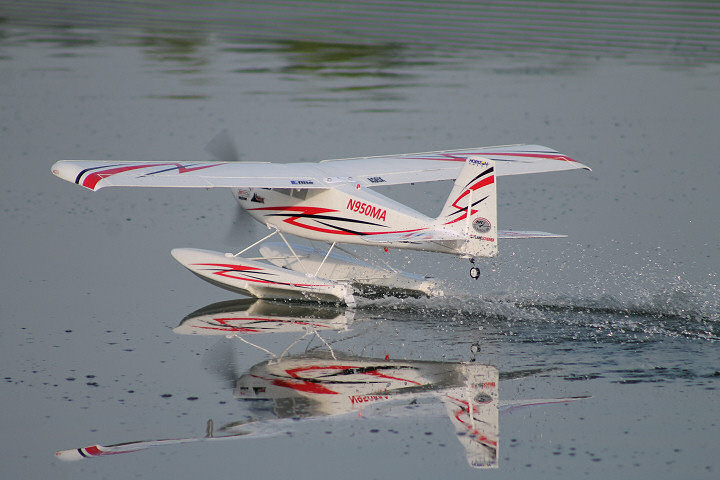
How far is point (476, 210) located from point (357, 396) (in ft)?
10.7

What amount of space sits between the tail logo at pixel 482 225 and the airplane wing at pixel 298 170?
1.95m

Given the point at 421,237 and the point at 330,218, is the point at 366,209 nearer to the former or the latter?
the point at 330,218

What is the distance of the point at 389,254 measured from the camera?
589 inches

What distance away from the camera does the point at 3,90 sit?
1107 inches

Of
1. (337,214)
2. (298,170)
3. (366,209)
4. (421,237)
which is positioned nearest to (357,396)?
(421,237)

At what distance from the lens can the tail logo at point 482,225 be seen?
12.1 metres

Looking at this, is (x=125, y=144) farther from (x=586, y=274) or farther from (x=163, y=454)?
(x=163, y=454)

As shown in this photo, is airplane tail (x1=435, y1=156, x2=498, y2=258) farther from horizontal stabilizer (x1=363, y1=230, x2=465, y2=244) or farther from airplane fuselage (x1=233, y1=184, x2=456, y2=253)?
airplane fuselage (x1=233, y1=184, x2=456, y2=253)

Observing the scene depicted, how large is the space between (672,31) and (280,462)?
3344 cm

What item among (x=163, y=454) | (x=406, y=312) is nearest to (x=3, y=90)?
(x=406, y=312)

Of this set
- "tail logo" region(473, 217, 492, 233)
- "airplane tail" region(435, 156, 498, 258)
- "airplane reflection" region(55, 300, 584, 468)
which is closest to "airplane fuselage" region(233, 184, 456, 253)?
"airplane tail" region(435, 156, 498, 258)

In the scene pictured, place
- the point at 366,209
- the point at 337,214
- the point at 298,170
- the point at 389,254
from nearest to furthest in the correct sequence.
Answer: the point at 366,209, the point at 337,214, the point at 298,170, the point at 389,254

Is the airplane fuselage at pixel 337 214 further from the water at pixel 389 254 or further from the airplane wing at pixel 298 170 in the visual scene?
the water at pixel 389 254

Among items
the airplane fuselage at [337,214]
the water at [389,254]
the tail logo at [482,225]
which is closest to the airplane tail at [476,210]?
the tail logo at [482,225]
